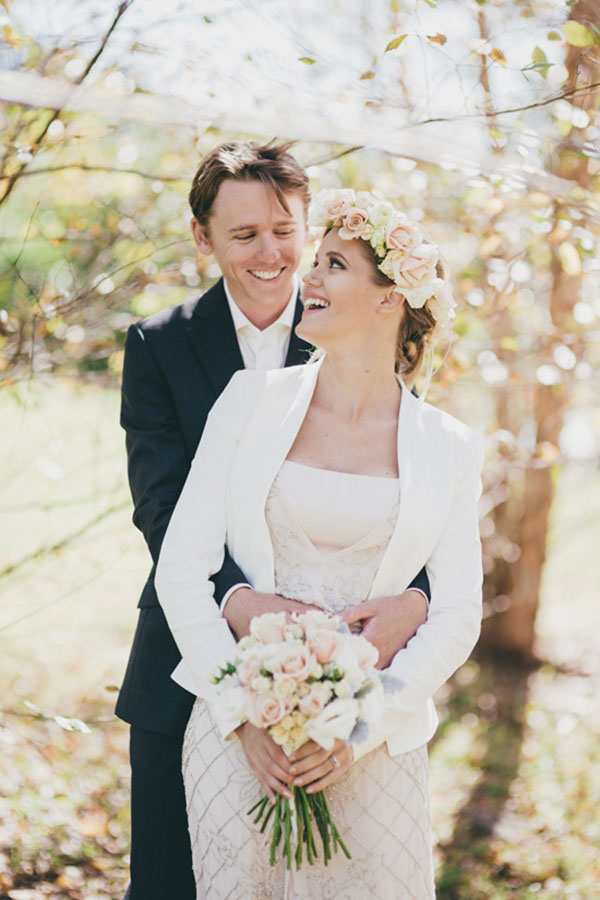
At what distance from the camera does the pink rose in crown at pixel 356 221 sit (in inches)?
95.0

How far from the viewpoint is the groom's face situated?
2.83m

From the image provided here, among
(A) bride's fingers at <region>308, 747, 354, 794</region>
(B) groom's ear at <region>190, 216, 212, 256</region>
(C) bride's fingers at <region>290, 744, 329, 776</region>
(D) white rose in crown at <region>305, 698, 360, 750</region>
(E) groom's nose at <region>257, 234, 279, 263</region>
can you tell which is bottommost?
(A) bride's fingers at <region>308, 747, 354, 794</region>

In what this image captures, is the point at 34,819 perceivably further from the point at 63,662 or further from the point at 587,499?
the point at 587,499

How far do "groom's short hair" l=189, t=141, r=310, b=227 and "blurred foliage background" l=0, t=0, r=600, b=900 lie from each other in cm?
26

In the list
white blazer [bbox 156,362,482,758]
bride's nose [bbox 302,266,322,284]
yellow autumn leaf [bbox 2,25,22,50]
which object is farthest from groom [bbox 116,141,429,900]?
yellow autumn leaf [bbox 2,25,22,50]

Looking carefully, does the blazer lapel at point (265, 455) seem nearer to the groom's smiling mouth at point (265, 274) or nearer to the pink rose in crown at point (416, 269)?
the pink rose in crown at point (416, 269)

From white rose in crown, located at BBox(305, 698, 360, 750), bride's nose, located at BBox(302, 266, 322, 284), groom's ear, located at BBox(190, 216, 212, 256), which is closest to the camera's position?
white rose in crown, located at BBox(305, 698, 360, 750)

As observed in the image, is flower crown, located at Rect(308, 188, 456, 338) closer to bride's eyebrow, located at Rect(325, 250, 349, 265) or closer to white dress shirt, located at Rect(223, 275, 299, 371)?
bride's eyebrow, located at Rect(325, 250, 349, 265)

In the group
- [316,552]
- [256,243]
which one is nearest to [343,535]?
[316,552]

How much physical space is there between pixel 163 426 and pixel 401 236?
89 cm

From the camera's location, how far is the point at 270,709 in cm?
190

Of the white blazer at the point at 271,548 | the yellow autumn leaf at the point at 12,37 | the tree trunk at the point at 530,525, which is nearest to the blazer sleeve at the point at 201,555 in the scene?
the white blazer at the point at 271,548

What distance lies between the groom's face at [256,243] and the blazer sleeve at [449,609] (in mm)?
818

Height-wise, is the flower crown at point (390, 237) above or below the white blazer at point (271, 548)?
above
